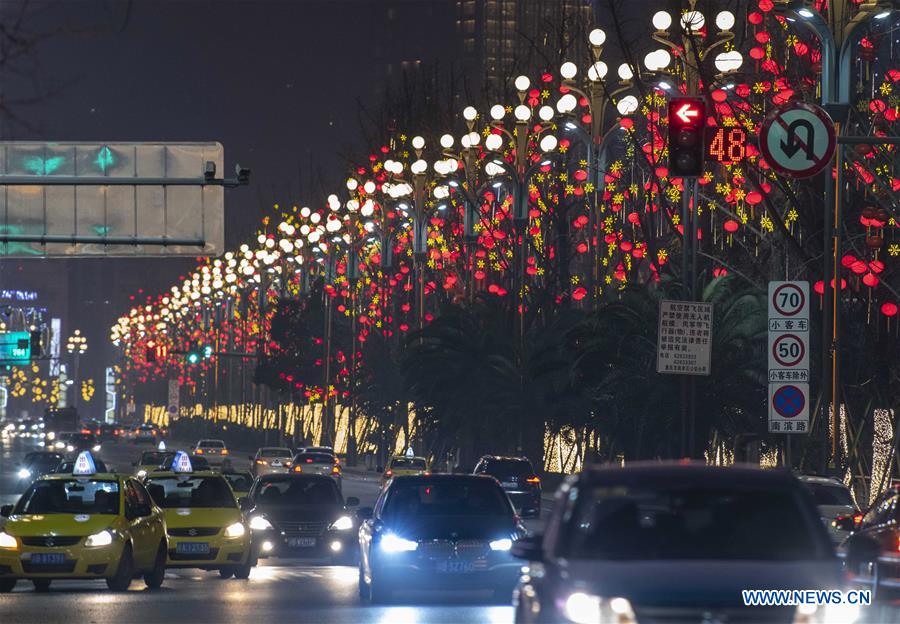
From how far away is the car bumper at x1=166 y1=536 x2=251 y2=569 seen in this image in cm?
2952

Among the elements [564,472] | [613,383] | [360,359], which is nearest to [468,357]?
[564,472]

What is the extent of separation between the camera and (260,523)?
111 ft

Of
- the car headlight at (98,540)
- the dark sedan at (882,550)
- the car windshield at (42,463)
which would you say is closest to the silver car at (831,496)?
the dark sedan at (882,550)

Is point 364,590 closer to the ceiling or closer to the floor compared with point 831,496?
closer to the floor

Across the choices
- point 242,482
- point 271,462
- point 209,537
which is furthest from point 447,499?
point 271,462

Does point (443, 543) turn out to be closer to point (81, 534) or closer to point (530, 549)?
point (81, 534)

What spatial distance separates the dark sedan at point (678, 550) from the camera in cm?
1041

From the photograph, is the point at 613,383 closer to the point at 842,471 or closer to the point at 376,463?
the point at 842,471

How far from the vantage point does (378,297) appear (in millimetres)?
98188

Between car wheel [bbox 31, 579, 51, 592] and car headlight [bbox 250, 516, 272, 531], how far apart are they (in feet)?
23.7

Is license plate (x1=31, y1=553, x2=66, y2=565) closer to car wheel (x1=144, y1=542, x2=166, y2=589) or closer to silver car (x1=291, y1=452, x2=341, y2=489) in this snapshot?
car wheel (x1=144, y1=542, x2=166, y2=589)

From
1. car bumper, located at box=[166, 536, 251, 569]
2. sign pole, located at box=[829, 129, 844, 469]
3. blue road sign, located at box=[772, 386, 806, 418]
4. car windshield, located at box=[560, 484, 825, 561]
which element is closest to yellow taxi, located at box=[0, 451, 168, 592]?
car bumper, located at box=[166, 536, 251, 569]

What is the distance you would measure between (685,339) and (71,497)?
1102 centimetres

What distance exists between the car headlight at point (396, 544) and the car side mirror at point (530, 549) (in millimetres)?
9556
